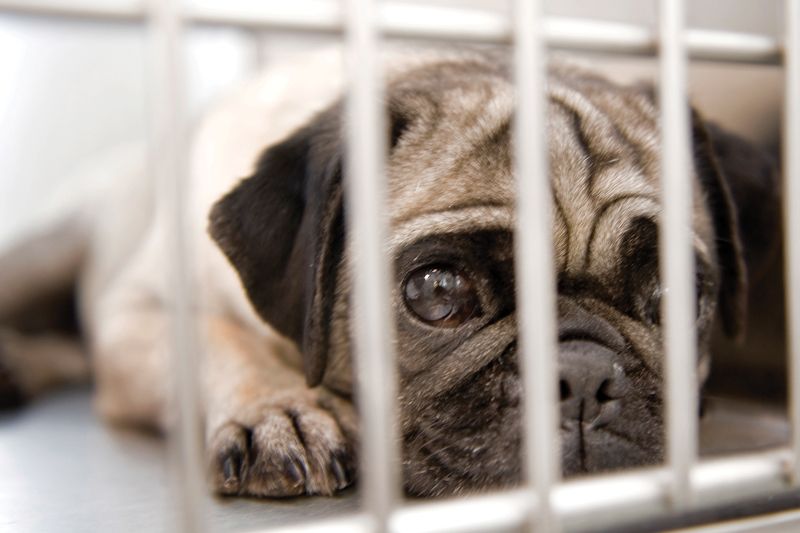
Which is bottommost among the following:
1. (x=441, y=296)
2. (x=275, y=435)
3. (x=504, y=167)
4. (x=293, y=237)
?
(x=275, y=435)

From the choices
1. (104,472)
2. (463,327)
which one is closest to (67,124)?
(104,472)

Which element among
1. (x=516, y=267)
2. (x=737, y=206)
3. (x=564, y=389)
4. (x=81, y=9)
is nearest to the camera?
(x=81, y=9)

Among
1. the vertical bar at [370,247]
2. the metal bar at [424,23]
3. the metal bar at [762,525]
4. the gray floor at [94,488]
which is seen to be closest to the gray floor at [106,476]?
the gray floor at [94,488]

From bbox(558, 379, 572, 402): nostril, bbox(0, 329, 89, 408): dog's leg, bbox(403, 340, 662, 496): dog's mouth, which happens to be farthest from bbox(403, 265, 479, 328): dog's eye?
bbox(0, 329, 89, 408): dog's leg

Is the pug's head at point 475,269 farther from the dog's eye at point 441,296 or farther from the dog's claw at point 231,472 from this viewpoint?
the dog's claw at point 231,472

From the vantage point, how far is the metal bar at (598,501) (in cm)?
92

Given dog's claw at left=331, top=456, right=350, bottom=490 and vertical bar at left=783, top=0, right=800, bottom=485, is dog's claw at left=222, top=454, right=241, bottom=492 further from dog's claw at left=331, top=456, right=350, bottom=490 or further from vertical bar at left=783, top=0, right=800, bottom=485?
vertical bar at left=783, top=0, right=800, bottom=485

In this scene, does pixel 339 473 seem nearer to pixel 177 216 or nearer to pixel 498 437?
pixel 498 437

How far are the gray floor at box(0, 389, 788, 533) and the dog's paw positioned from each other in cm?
3

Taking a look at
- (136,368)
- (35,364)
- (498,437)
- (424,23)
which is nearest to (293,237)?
(498,437)

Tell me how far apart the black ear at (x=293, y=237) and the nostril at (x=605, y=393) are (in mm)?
476

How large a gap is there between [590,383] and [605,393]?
5cm

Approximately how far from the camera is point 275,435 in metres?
1.36

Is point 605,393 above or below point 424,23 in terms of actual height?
below
